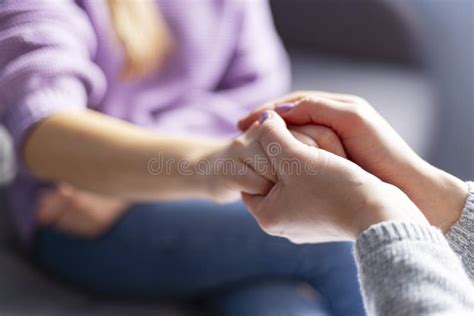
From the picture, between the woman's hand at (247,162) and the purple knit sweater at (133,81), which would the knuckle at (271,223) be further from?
the purple knit sweater at (133,81)

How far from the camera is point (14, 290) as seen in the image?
0.66 metres

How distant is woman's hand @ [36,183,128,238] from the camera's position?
0.66 metres

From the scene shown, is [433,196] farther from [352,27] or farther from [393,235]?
[352,27]

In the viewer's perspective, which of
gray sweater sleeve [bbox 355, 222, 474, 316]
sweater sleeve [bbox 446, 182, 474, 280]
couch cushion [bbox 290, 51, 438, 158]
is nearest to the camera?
gray sweater sleeve [bbox 355, 222, 474, 316]

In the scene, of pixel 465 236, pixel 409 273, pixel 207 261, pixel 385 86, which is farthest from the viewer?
pixel 385 86

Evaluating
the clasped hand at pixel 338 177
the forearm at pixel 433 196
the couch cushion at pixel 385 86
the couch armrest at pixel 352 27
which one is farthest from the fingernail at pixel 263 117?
the couch armrest at pixel 352 27

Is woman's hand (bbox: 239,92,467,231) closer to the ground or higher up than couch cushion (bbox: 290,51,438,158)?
higher up

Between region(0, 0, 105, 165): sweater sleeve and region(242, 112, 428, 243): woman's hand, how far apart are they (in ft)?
0.54

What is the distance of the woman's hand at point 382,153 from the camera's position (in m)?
0.50

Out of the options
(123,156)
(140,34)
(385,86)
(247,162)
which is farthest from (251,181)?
(385,86)

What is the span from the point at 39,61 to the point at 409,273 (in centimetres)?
33

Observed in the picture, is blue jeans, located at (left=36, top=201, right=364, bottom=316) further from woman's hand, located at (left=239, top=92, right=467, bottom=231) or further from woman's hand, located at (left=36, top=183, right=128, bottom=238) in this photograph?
woman's hand, located at (left=239, top=92, right=467, bottom=231)

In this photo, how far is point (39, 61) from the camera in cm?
55

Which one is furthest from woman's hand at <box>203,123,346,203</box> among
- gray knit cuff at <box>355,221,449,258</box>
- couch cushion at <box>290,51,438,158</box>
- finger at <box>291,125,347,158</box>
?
couch cushion at <box>290,51,438,158</box>
